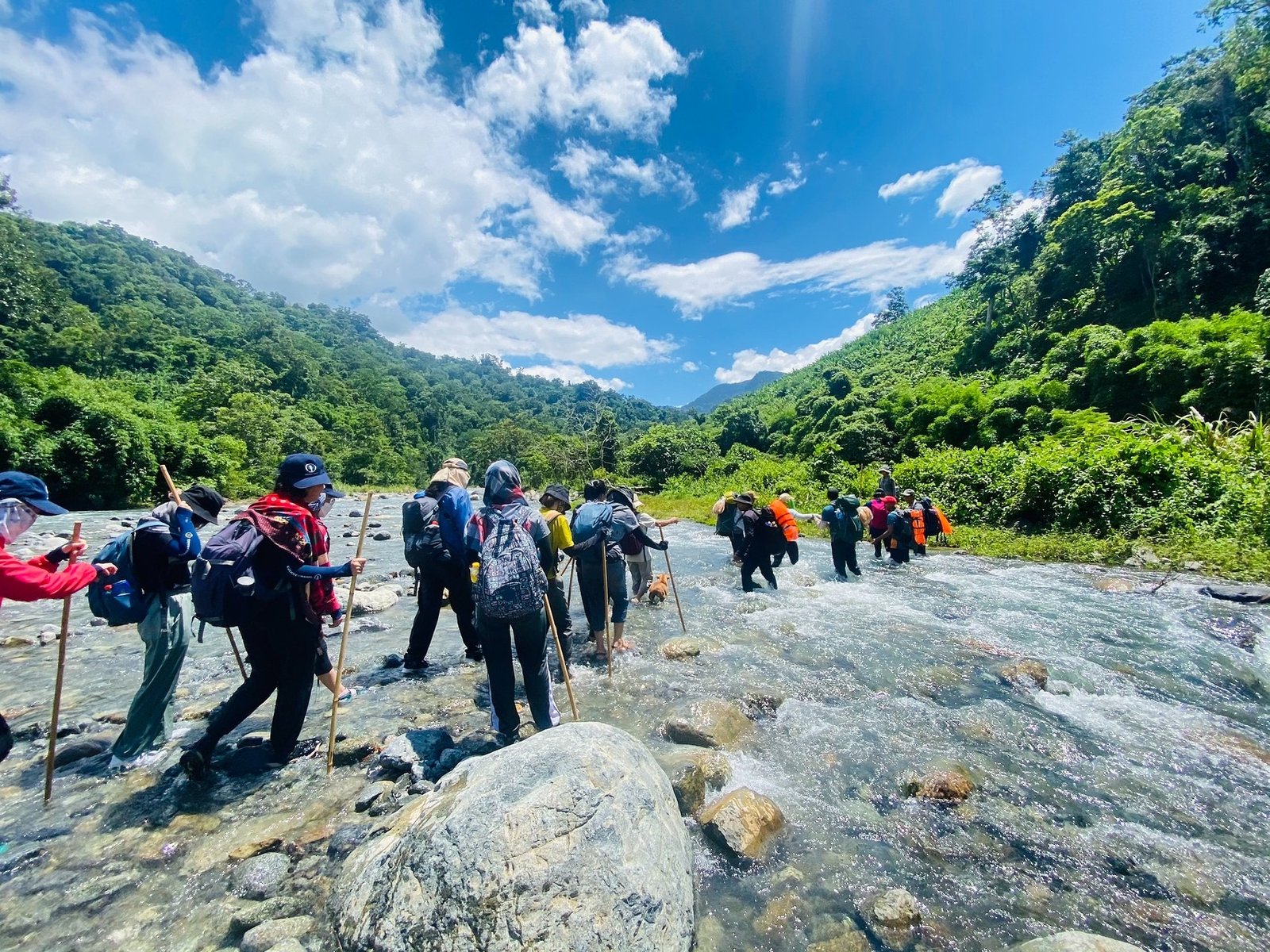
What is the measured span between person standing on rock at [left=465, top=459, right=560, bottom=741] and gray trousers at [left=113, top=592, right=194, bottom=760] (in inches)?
108

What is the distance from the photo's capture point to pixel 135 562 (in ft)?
15.9

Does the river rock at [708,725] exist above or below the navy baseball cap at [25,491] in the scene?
below

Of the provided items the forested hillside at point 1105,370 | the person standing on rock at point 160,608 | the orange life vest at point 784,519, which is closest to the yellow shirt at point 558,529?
the person standing on rock at point 160,608

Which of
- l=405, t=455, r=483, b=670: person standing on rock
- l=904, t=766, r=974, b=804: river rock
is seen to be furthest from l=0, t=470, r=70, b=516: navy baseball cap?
l=904, t=766, r=974, b=804: river rock

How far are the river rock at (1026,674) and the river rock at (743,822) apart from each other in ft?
15.7

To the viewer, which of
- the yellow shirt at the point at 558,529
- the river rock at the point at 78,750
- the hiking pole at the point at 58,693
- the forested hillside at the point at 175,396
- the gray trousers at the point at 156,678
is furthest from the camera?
the forested hillside at the point at 175,396

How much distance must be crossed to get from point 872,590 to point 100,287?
152409mm

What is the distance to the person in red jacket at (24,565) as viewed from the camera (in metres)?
3.47

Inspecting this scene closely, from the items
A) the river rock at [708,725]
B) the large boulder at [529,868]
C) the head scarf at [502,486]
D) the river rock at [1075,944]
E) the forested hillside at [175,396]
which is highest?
the forested hillside at [175,396]

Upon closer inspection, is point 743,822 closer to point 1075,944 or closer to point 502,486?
point 1075,944

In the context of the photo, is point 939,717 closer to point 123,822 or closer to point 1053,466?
point 123,822

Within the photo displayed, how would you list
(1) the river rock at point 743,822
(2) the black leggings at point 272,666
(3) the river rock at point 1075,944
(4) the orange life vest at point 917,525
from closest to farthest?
(3) the river rock at point 1075,944
(1) the river rock at point 743,822
(2) the black leggings at point 272,666
(4) the orange life vest at point 917,525

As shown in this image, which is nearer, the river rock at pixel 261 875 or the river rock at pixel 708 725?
the river rock at pixel 261 875

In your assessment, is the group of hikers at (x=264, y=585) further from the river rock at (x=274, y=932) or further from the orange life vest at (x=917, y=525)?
the orange life vest at (x=917, y=525)
